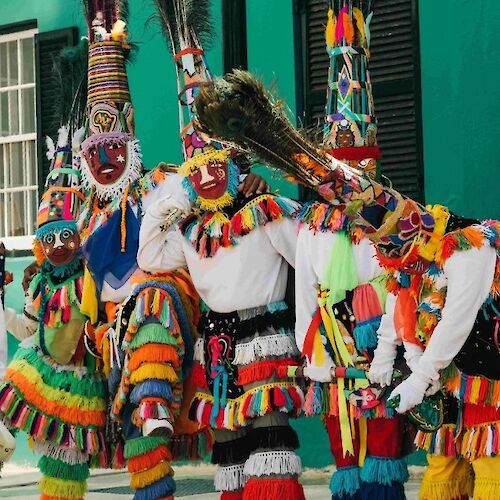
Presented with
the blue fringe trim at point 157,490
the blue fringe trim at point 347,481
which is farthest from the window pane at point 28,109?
the blue fringe trim at point 347,481

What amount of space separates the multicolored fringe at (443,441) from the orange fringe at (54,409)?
7.41ft

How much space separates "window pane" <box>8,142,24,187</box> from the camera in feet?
37.6

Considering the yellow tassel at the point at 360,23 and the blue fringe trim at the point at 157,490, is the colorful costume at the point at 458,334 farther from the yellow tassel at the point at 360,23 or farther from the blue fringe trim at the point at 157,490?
the blue fringe trim at the point at 157,490

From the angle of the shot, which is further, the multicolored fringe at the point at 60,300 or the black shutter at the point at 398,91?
the black shutter at the point at 398,91

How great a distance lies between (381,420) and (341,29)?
6.59ft

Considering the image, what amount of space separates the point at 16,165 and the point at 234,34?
2.65 m

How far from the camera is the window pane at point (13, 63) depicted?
452 inches

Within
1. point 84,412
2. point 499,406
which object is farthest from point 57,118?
point 499,406

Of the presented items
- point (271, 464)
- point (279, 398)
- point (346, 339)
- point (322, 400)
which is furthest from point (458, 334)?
point (271, 464)

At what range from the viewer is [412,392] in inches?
231

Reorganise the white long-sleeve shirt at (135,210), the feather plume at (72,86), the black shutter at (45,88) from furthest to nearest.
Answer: the black shutter at (45,88) → the feather plume at (72,86) → the white long-sleeve shirt at (135,210)

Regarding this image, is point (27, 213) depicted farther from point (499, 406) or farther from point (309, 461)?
point (499, 406)

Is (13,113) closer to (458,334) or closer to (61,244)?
(61,244)

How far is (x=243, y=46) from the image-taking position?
9.69m
